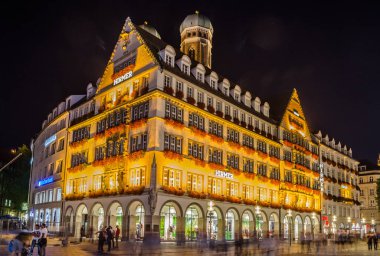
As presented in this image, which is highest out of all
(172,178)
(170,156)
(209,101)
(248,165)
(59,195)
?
(209,101)

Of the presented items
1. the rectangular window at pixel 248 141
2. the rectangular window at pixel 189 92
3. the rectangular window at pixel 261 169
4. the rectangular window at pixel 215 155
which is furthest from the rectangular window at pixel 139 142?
the rectangular window at pixel 261 169

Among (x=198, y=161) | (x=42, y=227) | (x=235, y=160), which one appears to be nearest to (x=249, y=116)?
(x=235, y=160)

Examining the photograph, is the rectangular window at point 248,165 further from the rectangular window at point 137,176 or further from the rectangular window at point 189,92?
the rectangular window at point 137,176

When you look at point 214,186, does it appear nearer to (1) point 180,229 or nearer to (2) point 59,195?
(1) point 180,229

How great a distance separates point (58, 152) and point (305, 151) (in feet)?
144

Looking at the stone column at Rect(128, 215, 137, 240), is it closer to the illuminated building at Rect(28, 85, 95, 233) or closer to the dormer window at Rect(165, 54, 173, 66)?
the illuminated building at Rect(28, 85, 95, 233)

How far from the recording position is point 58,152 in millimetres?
66500

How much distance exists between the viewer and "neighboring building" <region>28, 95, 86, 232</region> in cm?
6456

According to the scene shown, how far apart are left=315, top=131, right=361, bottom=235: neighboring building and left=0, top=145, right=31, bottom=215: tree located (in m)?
65.9

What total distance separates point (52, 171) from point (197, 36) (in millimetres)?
34365

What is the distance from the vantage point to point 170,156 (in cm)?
4625

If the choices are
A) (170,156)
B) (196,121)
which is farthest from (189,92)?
(170,156)

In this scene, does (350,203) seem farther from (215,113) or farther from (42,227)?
(42,227)

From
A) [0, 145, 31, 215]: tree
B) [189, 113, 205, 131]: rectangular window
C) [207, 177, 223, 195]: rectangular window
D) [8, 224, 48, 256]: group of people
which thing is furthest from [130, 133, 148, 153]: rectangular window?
[0, 145, 31, 215]: tree
